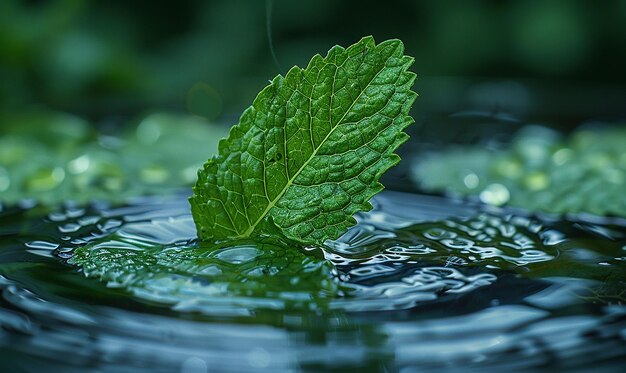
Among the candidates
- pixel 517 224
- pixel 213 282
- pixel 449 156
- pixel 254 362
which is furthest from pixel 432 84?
pixel 254 362

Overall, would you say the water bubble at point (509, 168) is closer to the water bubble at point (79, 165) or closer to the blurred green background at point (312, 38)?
the water bubble at point (79, 165)

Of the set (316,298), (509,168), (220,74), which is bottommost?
(316,298)

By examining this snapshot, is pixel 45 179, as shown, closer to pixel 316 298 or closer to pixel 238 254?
pixel 238 254

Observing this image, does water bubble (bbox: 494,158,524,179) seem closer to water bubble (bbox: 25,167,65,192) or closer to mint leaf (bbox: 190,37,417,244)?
mint leaf (bbox: 190,37,417,244)

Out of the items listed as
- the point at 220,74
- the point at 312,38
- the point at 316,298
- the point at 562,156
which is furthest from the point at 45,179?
the point at 312,38

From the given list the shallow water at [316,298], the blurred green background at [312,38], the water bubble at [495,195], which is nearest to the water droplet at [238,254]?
the shallow water at [316,298]

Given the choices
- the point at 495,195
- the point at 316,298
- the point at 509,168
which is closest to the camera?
the point at 316,298
